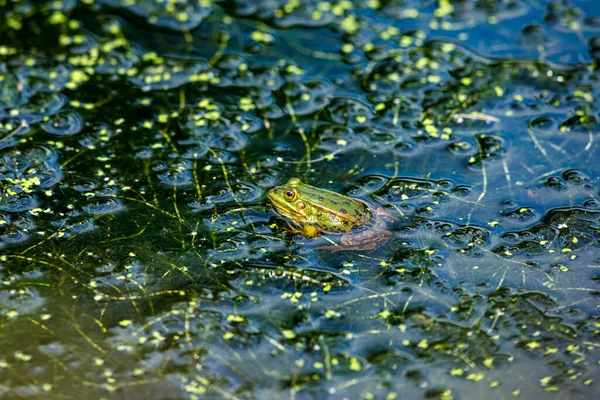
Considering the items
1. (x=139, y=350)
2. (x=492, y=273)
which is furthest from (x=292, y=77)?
(x=139, y=350)

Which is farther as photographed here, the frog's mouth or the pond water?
the frog's mouth

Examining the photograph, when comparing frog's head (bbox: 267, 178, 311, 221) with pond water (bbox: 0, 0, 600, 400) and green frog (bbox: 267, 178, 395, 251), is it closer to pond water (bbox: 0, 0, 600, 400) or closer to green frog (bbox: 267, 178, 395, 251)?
green frog (bbox: 267, 178, 395, 251)

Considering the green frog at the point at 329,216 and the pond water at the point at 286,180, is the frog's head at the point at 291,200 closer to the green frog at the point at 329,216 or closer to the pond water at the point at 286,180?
the green frog at the point at 329,216

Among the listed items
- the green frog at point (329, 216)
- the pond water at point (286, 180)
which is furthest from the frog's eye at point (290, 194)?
the pond water at point (286, 180)

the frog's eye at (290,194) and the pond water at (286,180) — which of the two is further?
the frog's eye at (290,194)

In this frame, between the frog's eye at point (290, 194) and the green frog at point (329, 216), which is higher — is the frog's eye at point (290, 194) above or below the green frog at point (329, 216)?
above

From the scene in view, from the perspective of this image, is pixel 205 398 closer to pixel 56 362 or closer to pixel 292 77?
pixel 56 362

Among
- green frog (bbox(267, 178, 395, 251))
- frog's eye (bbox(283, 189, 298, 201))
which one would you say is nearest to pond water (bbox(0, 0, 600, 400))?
green frog (bbox(267, 178, 395, 251))

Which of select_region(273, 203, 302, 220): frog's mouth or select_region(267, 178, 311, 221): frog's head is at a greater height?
select_region(267, 178, 311, 221): frog's head

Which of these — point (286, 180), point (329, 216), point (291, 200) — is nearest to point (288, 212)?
point (291, 200)
